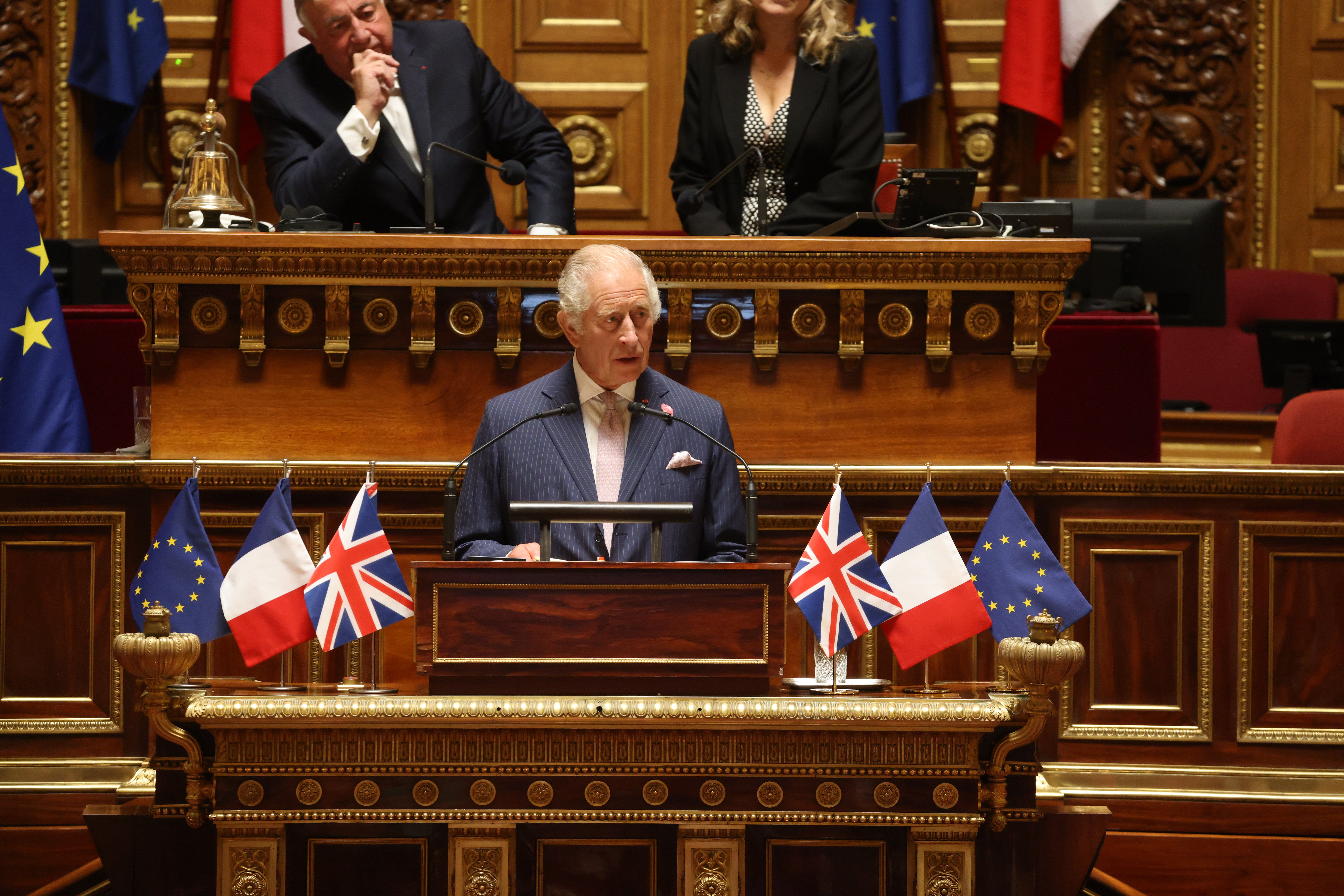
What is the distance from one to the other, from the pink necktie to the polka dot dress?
0.99 m

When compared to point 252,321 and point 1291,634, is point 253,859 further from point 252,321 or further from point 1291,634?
point 1291,634

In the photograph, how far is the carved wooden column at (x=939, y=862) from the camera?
239 cm

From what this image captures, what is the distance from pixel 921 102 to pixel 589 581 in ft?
15.1

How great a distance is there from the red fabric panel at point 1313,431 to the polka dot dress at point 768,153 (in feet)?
4.97

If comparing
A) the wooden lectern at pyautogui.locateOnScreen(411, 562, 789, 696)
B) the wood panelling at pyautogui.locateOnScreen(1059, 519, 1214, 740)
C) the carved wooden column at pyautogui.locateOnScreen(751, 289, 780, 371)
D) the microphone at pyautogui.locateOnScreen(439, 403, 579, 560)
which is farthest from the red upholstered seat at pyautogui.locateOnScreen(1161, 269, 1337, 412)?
the wooden lectern at pyautogui.locateOnScreen(411, 562, 789, 696)

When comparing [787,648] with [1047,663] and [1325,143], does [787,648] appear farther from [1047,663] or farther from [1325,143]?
[1325,143]

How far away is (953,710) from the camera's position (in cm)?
→ 237

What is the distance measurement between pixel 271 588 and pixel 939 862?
1.47m

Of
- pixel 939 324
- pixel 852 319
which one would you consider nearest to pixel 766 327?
pixel 852 319

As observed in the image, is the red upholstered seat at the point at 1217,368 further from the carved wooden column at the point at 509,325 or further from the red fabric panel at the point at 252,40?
the red fabric panel at the point at 252,40

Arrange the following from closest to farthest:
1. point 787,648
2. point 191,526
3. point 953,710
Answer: point 953,710
point 191,526
point 787,648

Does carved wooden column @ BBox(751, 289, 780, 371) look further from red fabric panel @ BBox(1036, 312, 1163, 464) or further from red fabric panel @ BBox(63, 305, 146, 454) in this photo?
red fabric panel @ BBox(63, 305, 146, 454)

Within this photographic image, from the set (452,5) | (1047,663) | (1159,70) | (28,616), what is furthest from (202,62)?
(1047,663)

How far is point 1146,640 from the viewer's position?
3520 mm
